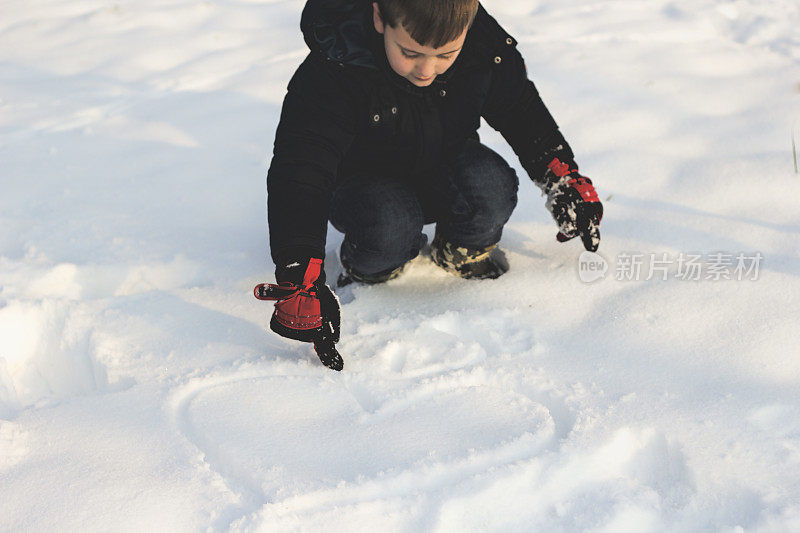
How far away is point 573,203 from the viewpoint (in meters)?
1.65

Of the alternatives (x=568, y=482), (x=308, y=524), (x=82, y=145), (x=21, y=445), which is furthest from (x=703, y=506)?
(x=82, y=145)

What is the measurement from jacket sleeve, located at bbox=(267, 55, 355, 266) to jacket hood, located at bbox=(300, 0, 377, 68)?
4cm

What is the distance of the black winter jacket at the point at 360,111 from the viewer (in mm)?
1400

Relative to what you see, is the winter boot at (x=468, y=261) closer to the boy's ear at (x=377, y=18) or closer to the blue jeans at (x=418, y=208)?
the blue jeans at (x=418, y=208)

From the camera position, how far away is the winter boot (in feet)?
5.71

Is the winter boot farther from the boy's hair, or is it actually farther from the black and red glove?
the boy's hair

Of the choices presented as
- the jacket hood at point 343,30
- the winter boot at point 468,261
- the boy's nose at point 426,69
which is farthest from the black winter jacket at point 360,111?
the winter boot at point 468,261

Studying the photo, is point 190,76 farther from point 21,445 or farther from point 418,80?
point 21,445

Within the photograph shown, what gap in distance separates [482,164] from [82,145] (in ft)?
5.02

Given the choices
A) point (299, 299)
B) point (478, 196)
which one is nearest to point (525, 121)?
point (478, 196)

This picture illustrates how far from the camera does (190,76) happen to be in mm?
2979

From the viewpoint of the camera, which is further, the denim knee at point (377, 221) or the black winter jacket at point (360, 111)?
the denim knee at point (377, 221)

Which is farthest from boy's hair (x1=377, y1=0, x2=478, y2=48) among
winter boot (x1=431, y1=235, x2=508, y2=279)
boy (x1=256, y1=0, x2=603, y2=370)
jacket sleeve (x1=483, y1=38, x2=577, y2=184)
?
winter boot (x1=431, y1=235, x2=508, y2=279)

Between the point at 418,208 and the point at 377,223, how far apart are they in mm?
131
